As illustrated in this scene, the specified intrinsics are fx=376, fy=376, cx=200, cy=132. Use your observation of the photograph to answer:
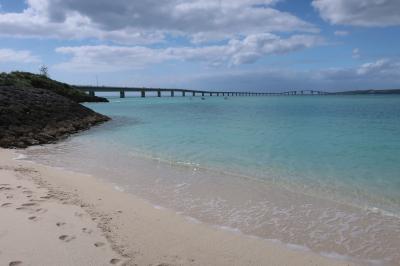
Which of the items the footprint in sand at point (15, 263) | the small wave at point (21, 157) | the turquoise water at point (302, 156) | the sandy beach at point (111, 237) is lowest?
the turquoise water at point (302, 156)

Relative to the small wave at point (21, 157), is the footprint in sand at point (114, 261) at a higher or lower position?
higher

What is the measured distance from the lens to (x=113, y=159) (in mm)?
14305

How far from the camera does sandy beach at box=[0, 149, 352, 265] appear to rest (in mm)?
5203

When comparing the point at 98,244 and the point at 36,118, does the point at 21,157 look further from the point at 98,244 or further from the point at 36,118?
the point at 98,244

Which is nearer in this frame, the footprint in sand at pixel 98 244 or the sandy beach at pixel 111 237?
the sandy beach at pixel 111 237

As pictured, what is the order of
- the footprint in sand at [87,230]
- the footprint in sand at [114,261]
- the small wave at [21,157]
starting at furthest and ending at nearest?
the small wave at [21,157], the footprint in sand at [87,230], the footprint in sand at [114,261]

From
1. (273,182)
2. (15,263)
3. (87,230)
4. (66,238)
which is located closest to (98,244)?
(66,238)

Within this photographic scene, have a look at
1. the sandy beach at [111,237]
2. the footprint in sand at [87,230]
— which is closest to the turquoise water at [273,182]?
Result: the sandy beach at [111,237]

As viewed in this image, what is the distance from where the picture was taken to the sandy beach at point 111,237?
5203 millimetres

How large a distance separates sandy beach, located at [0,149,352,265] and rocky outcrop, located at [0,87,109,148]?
33.1ft

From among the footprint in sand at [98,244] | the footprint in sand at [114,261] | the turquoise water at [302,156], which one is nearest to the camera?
the footprint in sand at [114,261]

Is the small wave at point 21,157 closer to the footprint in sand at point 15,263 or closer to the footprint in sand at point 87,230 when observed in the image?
the footprint in sand at point 87,230

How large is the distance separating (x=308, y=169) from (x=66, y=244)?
9154 millimetres

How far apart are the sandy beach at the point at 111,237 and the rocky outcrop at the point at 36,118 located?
33.1ft
